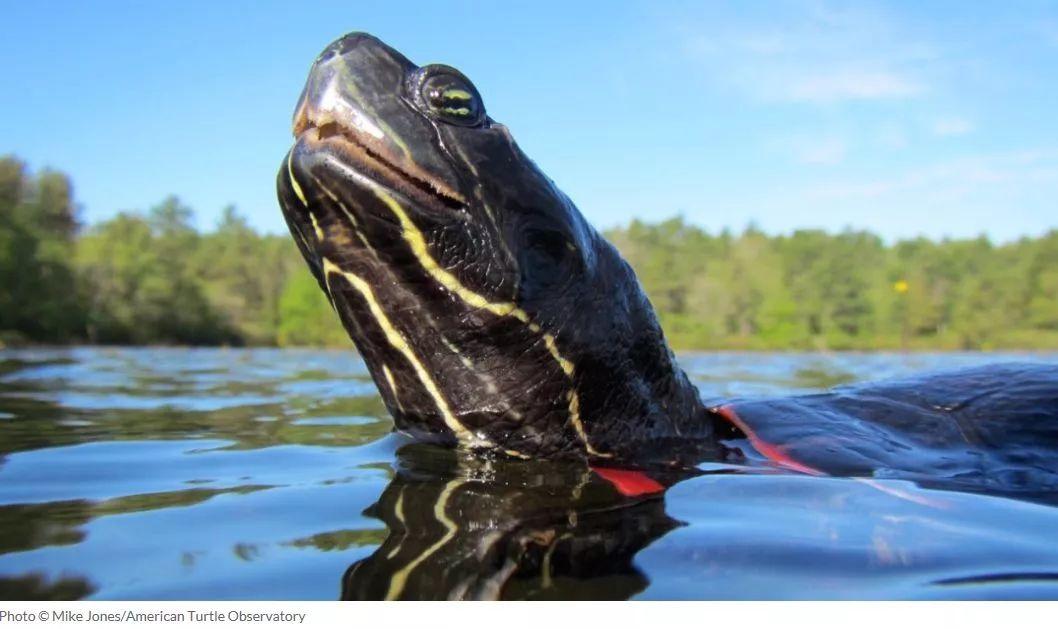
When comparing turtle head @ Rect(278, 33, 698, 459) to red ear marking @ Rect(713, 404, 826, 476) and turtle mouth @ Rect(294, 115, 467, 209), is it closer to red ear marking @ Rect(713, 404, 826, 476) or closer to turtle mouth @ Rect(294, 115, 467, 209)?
turtle mouth @ Rect(294, 115, 467, 209)

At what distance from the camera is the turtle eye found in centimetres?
229

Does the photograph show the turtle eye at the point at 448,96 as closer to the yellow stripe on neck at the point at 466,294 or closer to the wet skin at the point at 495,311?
the wet skin at the point at 495,311

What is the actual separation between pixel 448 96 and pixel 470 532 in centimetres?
123

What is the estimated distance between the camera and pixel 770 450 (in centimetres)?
282

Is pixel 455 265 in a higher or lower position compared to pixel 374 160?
lower

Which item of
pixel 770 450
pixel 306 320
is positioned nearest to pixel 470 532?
pixel 770 450

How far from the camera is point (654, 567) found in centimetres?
158

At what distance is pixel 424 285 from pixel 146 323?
44.8 metres

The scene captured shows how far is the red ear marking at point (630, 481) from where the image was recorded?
226cm

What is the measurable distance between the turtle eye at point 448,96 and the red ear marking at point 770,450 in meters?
1.50

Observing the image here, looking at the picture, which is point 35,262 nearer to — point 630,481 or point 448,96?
point 448,96
